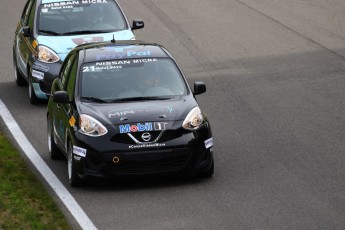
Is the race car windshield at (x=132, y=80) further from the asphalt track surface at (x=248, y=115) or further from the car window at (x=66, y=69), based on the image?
the asphalt track surface at (x=248, y=115)

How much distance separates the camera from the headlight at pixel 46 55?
19.3m

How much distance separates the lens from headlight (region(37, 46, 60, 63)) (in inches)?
760

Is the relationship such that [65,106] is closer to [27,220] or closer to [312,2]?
[27,220]

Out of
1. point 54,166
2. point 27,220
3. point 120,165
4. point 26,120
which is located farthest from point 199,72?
point 27,220

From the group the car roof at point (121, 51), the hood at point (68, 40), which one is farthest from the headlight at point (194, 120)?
the hood at point (68, 40)

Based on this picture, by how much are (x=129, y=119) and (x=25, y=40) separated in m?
7.25

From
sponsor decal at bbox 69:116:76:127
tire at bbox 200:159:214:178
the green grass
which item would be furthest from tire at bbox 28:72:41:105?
tire at bbox 200:159:214:178

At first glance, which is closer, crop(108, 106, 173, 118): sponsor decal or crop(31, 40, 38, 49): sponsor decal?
crop(108, 106, 173, 118): sponsor decal

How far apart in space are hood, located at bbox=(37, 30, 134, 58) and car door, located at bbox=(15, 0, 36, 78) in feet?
0.93

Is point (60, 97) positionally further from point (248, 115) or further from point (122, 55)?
point (248, 115)

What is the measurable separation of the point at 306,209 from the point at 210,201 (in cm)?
112

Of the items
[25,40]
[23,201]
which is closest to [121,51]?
[23,201]

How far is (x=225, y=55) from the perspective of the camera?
22.9 metres

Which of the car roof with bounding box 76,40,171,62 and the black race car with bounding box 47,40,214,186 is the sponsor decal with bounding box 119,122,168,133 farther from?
the car roof with bounding box 76,40,171,62
